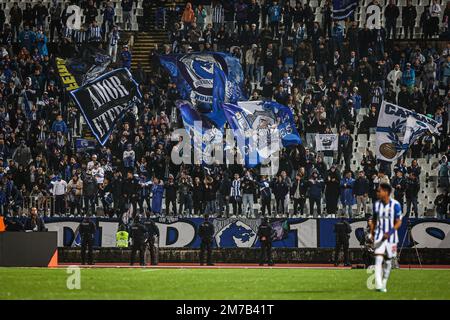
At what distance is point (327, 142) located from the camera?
40125 mm

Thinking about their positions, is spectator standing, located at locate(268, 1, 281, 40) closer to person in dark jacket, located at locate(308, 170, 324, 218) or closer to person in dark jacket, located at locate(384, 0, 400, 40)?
person in dark jacket, located at locate(384, 0, 400, 40)

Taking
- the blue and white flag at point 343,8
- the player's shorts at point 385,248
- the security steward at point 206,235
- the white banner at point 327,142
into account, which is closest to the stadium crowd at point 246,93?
the white banner at point 327,142

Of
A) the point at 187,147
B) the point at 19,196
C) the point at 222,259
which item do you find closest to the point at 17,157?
the point at 19,196

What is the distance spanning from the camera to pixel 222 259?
37656mm

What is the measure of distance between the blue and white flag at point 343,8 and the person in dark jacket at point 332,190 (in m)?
10.3

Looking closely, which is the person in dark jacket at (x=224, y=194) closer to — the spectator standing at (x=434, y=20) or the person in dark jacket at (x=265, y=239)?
the person in dark jacket at (x=265, y=239)

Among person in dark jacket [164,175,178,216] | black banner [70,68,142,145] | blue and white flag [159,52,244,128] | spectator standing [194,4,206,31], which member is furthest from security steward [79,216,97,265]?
spectator standing [194,4,206,31]

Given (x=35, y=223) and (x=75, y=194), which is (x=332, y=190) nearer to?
(x=75, y=194)

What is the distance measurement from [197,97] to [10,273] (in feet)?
53.8

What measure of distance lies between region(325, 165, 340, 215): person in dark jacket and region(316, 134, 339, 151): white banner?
82.7 inches

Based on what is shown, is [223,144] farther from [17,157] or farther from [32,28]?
[32,28]

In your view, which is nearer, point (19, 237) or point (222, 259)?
point (19, 237)

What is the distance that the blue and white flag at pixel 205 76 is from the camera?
139ft

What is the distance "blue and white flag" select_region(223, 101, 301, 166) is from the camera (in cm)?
3969
